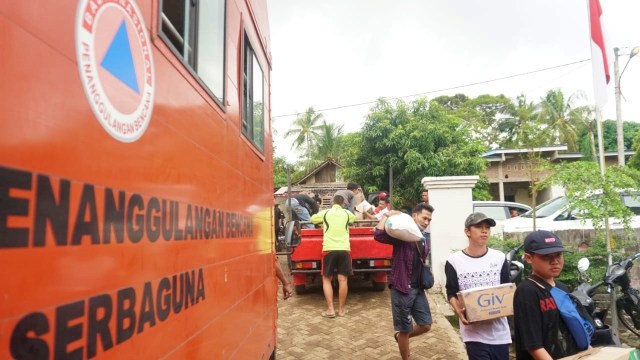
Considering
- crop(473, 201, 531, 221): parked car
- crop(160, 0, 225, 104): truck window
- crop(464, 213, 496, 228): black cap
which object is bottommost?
crop(464, 213, 496, 228): black cap

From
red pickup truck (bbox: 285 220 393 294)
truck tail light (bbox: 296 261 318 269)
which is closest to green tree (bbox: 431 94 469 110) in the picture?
red pickup truck (bbox: 285 220 393 294)

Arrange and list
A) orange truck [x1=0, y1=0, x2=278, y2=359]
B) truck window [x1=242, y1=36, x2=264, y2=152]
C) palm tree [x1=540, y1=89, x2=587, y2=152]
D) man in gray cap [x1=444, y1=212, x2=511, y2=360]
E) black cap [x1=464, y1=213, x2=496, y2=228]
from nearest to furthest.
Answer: orange truck [x1=0, y1=0, x2=278, y2=359] < truck window [x1=242, y1=36, x2=264, y2=152] < man in gray cap [x1=444, y1=212, x2=511, y2=360] < black cap [x1=464, y1=213, x2=496, y2=228] < palm tree [x1=540, y1=89, x2=587, y2=152]

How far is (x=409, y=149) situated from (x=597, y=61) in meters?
8.55

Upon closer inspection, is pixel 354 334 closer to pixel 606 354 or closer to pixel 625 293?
pixel 625 293

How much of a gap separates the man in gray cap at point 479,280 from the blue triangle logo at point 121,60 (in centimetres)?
279

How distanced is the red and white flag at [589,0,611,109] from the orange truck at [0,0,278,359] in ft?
20.0

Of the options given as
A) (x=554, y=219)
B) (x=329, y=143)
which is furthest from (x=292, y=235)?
(x=329, y=143)

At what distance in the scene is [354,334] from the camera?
19.1ft

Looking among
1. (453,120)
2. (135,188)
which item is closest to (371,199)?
(453,120)

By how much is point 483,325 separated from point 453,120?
14091mm

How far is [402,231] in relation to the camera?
4250 mm

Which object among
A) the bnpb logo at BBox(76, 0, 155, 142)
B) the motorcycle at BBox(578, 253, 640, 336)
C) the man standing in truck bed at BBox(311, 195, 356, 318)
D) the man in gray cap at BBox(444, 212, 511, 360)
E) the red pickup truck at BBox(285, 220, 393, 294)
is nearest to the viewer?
the bnpb logo at BBox(76, 0, 155, 142)

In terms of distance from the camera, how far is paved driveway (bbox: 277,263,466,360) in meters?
5.13

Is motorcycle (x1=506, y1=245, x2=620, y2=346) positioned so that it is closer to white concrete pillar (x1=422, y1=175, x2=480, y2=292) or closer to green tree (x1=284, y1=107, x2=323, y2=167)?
white concrete pillar (x1=422, y1=175, x2=480, y2=292)
